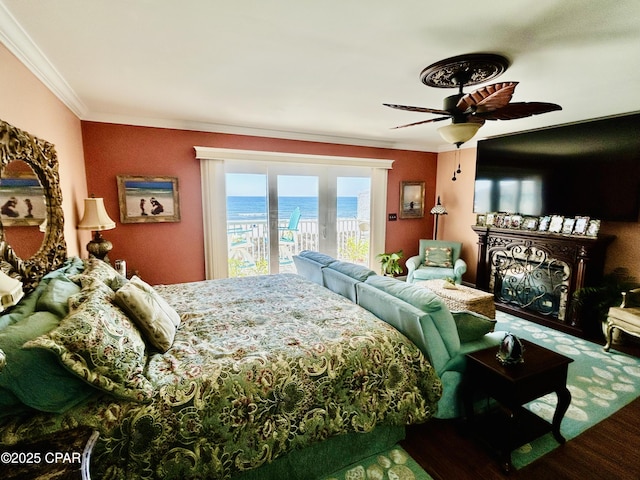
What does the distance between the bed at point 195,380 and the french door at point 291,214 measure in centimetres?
214

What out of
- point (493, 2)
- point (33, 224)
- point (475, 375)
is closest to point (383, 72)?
point (493, 2)

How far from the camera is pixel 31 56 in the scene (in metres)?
1.92

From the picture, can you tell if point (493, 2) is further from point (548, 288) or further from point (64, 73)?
point (548, 288)

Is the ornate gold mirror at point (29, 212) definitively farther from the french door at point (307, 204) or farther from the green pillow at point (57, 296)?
the french door at point (307, 204)

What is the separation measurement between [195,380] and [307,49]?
2.00 metres

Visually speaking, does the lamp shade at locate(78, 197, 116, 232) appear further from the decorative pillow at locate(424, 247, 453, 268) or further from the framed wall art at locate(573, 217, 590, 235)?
the framed wall art at locate(573, 217, 590, 235)

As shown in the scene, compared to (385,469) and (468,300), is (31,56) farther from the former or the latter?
(468,300)

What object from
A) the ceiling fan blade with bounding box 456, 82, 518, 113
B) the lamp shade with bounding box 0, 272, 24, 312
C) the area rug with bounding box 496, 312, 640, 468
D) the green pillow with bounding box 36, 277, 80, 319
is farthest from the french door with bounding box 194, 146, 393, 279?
the lamp shade with bounding box 0, 272, 24, 312

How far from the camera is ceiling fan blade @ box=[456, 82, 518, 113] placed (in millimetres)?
1607

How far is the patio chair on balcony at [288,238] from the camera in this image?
4.45m

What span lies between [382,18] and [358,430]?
219cm

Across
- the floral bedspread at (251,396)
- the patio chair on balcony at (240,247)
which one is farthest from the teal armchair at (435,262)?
the floral bedspread at (251,396)

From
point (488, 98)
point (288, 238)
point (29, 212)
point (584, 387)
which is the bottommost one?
point (584, 387)

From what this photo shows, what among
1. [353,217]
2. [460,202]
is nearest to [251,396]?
[353,217]
